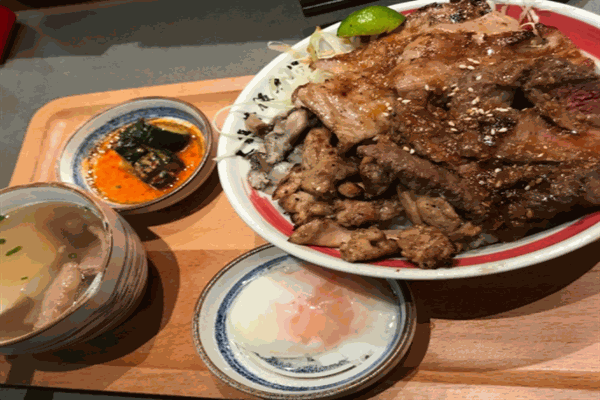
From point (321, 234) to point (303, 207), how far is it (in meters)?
0.17

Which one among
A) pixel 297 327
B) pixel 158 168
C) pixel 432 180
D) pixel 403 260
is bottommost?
pixel 297 327

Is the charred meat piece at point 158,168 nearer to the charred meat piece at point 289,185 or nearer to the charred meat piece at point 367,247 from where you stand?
the charred meat piece at point 289,185

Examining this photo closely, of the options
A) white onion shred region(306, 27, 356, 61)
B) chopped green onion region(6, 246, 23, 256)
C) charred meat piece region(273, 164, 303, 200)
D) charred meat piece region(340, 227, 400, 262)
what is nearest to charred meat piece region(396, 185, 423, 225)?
charred meat piece region(340, 227, 400, 262)

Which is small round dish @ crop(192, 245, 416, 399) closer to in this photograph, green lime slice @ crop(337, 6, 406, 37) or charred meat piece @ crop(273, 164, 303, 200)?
charred meat piece @ crop(273, 164, 303, 200)

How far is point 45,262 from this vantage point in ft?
7.22

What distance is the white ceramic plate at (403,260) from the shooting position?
5.05 feet

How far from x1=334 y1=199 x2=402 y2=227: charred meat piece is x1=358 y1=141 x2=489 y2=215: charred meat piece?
0.57 ft

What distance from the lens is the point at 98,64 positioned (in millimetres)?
5262

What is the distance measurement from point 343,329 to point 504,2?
1.97 metres

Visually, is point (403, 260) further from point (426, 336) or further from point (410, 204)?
point (426, 336)

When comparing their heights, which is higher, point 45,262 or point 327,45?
point 327,45

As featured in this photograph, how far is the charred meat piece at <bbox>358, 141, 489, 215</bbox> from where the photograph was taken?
5.30 ft

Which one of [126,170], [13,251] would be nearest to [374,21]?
[126,170]

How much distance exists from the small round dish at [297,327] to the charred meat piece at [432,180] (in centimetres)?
47
